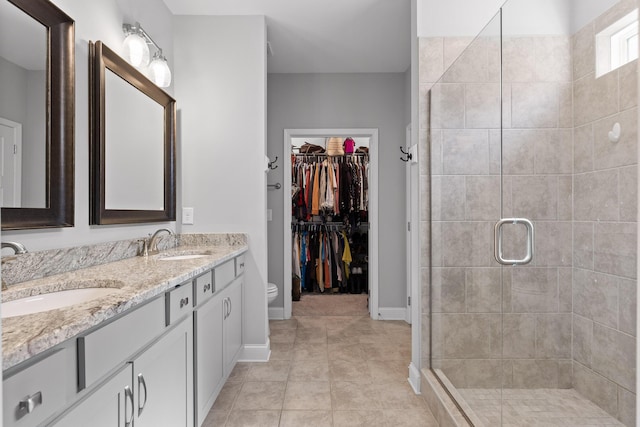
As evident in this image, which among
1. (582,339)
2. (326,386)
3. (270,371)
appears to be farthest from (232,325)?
(582,339)

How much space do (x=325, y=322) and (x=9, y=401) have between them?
2.97 metres

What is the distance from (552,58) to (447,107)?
55 centimetres

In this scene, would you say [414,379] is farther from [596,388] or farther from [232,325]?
[232,325]

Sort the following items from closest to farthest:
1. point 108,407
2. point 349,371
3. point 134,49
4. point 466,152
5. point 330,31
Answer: point 108,407 < point 466,152 < point 134,49 < point 349,371 < point 330,31

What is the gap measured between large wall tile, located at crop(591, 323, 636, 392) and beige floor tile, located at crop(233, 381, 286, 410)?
156cm

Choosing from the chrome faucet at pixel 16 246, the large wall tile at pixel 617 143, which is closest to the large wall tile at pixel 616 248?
the large wall tile at pixel 617 143

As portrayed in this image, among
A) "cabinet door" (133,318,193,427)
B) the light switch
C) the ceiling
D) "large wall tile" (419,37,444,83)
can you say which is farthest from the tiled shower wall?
the light switch

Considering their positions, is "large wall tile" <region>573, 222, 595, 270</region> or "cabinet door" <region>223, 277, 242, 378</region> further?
"cabinet door" <region>223, 277, 242, 378</region>

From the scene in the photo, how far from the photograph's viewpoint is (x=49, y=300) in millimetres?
1214

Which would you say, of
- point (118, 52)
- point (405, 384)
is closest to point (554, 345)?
point (405, 384)

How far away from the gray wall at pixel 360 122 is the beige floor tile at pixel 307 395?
140cm

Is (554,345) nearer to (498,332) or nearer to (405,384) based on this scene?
(498,332)

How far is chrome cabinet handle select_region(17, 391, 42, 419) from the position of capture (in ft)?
2.34

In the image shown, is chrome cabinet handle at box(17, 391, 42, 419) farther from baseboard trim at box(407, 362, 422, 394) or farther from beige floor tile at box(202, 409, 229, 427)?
baseboard trim at box(407, 362, 422, 394)
